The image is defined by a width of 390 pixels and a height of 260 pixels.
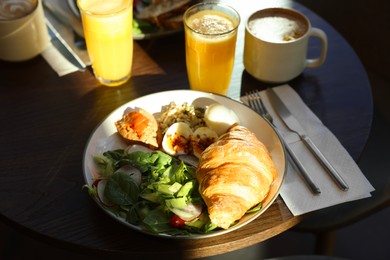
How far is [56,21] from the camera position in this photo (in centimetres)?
158

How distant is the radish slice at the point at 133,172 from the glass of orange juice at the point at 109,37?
0.36 m

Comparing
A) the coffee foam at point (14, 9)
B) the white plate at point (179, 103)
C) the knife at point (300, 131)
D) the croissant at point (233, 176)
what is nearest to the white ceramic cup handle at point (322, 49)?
the knife at point (300, 131)

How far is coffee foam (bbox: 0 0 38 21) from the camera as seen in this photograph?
54.8 inches

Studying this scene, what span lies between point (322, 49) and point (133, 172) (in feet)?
1.99

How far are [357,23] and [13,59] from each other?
1121 millimetres

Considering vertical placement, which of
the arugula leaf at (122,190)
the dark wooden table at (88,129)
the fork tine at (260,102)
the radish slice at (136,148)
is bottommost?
the dark wooden table at (88,129)

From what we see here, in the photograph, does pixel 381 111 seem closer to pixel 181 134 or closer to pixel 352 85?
pixel 352 85

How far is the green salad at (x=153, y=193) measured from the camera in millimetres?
992

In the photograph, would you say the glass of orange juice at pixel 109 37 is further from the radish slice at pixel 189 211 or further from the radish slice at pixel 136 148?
the radish slice at pixel 189 211

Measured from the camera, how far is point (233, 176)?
100 cm

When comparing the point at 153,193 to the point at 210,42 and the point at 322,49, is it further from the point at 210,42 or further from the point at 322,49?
the point at 322,49

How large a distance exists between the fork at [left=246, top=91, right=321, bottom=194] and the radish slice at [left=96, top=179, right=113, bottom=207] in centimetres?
38

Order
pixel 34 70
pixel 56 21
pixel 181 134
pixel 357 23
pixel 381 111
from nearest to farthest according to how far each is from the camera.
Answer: pixel 181 134
pixel 34 70
pixel 56 21
pixel 381 111
pixel 357 23

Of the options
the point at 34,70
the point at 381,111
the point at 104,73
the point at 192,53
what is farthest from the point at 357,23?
the point at 34,70
